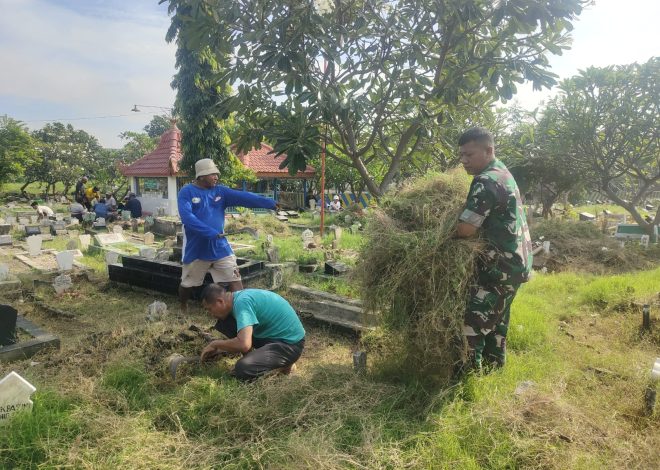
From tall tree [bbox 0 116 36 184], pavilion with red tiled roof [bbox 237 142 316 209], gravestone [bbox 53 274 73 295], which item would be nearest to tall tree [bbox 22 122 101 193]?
tall tree [bbox 0 116 36 184]

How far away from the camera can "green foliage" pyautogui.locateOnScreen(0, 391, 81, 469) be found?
91.6 inches

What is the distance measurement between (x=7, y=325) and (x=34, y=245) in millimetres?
6021

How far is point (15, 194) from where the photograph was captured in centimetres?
2844

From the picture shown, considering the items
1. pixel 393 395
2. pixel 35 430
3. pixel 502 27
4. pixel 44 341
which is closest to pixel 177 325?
pixel 44 341

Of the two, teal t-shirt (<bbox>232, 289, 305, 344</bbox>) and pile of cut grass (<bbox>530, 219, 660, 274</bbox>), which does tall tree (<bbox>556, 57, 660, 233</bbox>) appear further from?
teal t-shirt (<bbox>232, 289, 305, 344</bbox>)

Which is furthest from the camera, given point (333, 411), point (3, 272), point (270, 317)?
point (3, 272)

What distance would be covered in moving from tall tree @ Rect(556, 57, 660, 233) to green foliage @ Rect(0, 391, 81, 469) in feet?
40.1

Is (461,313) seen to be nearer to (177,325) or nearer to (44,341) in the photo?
(177,325)

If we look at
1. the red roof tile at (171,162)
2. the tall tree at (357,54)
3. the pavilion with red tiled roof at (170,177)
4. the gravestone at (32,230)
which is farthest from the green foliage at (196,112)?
the tall tree at (357,54)

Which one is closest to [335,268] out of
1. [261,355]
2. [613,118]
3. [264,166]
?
[261,355]

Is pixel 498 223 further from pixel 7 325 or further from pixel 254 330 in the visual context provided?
pixel 7 325

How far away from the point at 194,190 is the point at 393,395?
2984 millimetres

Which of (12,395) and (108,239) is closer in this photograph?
(12,395)

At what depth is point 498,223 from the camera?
9.69 feet
